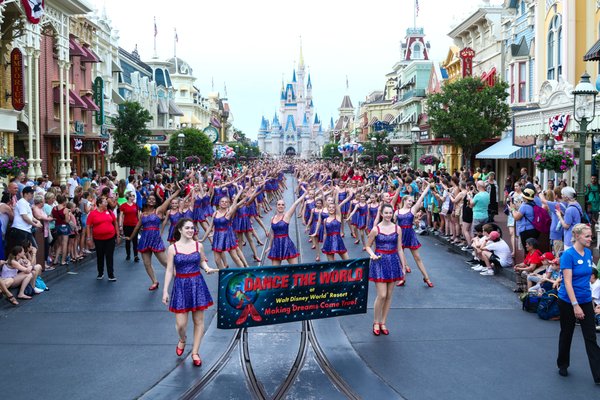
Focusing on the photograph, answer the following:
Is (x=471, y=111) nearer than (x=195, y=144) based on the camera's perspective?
Yes

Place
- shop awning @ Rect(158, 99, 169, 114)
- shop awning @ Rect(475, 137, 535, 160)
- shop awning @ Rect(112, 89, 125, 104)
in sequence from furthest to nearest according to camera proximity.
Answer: shop awning @ Rect(158, 99, 169, 114)
shop awning @ Rect(112, 89, 125, 104)
shop awning @ Rect(475, 137, 535, 160)

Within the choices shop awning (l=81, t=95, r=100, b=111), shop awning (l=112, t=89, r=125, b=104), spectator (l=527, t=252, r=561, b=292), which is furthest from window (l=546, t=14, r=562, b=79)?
shop awning (l=112, t=89, r=125, b=104)

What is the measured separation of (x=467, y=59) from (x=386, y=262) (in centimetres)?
3497

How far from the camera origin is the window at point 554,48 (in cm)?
2666

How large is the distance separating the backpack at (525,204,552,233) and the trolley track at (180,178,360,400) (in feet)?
20.2

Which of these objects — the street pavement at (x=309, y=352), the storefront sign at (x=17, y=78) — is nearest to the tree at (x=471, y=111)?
the storefront sign at (x=17, y=78)

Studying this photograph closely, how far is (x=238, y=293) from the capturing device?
7727 mm

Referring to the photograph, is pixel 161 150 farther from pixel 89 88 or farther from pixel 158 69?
pixel 89 88

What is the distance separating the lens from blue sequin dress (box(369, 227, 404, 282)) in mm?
9148

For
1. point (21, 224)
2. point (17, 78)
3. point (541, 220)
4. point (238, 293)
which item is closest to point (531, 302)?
point (541, 220)

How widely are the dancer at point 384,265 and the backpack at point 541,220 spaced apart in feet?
16.7

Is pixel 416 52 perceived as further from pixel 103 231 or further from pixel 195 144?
pixel 103 231

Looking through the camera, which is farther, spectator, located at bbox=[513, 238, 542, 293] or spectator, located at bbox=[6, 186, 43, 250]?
spectator, located at bbox=[6, 186, 43, 250]

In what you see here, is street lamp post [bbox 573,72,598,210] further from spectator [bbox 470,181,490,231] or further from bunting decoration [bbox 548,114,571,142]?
bunting decoration [bbox 548,114,571,142]
